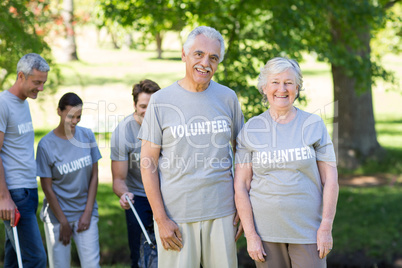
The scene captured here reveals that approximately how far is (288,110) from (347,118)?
24.7 ft

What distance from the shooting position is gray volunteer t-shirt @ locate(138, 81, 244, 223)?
2863mm

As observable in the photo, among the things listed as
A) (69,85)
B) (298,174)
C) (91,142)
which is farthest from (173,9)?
(69,85)

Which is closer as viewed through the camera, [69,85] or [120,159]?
[120,159]

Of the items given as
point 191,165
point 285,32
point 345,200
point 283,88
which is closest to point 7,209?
point 191,165

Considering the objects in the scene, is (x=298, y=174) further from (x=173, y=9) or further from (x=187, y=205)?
(x=173, y=9)

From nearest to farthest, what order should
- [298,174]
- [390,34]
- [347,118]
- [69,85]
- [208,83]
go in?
[298,174] < [208,83] < [347,118] < [69,85] < [390,34]

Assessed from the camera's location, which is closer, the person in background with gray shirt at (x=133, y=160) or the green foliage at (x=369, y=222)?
the person in background with gray shirt at (x=133, y=160)

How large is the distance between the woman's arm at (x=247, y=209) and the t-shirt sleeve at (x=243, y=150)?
0.03m

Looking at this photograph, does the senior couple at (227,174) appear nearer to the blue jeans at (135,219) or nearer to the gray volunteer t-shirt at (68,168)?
the blue jeans at (135,219)

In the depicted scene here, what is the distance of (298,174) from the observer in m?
2.80

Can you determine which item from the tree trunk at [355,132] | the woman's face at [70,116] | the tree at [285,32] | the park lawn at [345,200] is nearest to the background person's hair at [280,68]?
the woman's face at [70,116]

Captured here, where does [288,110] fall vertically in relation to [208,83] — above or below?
below

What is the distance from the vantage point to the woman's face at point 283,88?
2869mm

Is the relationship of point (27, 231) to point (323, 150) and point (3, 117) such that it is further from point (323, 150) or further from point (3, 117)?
point (323, 150)
